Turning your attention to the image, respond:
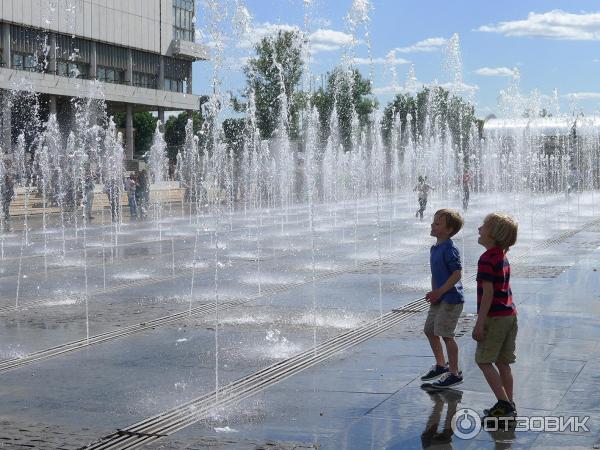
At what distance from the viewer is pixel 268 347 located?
8.16 m

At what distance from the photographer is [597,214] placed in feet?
94.7

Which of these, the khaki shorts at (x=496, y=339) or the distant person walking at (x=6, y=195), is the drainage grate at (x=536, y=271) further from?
the distant person walking at (x=6, y=195)

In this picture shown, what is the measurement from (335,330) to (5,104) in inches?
1888

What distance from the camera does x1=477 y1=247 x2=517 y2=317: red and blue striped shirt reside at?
5.62m

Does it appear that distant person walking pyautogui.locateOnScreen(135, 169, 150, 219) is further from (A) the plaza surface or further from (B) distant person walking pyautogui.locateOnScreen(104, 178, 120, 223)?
(A) the plaza surface

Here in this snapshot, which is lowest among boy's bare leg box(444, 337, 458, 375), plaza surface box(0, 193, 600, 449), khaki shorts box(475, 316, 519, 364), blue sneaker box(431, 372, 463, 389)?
plaza surface box(0, 193, 600, 449)

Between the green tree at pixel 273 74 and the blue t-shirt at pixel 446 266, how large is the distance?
170 ft

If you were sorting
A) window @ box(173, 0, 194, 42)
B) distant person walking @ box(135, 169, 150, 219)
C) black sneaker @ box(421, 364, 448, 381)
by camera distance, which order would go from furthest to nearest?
window @ box(173, 0, 194, 42) < distant person walking @ box(135, 169, 150, 219) < black sneaker @ box(421, 364, 448, 381)

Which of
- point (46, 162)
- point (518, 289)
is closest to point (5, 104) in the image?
point (46, 162)

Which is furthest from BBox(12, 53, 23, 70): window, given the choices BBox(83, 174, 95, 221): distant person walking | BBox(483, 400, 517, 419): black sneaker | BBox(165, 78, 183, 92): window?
BBox(483, 400, 517, 419): black sneaker

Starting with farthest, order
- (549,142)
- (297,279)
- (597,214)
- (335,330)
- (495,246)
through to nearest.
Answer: (549,142), (597,214), (297,279), (335,330), (495,246)

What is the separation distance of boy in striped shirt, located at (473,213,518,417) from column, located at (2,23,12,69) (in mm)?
50282

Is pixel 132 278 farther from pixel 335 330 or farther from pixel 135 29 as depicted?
pixel 135 29

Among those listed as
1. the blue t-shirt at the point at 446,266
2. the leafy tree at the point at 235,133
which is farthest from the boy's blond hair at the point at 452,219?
the leafy tree at the point at 235,133
